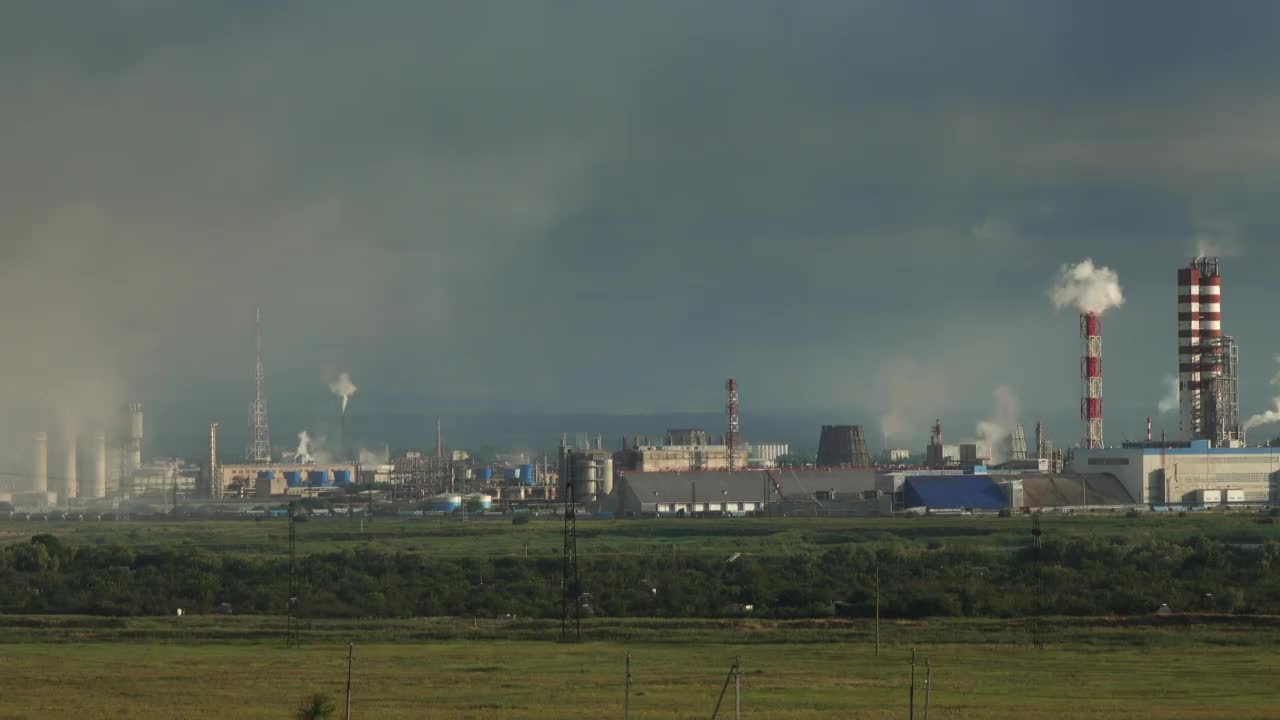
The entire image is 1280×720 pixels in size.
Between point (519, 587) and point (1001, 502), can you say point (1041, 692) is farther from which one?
point (1001, 502)

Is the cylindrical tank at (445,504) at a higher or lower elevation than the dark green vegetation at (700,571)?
lower

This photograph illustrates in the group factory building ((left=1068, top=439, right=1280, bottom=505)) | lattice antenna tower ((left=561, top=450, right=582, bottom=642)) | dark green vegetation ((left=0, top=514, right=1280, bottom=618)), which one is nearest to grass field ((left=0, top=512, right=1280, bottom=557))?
dark green vegetation ((left=0, top=514, right=1280, bottom=618))

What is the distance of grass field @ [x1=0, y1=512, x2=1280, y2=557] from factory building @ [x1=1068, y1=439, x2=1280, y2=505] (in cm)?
1080

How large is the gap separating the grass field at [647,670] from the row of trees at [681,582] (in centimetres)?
671

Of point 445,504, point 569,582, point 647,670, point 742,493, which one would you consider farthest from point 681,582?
point 445,504

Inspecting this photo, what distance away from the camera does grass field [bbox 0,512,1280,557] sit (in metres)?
126

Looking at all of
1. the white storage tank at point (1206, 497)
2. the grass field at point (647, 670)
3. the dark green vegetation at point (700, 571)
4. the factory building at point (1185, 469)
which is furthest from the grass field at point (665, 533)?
the grass field at point (647, 670)

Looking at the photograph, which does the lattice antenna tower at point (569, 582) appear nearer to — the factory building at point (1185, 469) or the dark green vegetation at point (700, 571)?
the dark green vegetation at point (700, 571)

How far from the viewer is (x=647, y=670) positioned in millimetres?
58250

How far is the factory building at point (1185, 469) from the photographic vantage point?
168 meters

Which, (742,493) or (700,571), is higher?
(742,493)

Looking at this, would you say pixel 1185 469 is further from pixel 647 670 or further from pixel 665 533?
pixel 647 670

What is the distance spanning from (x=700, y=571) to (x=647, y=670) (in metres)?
43.4

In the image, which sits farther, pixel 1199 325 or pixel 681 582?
pixel 1199 325
